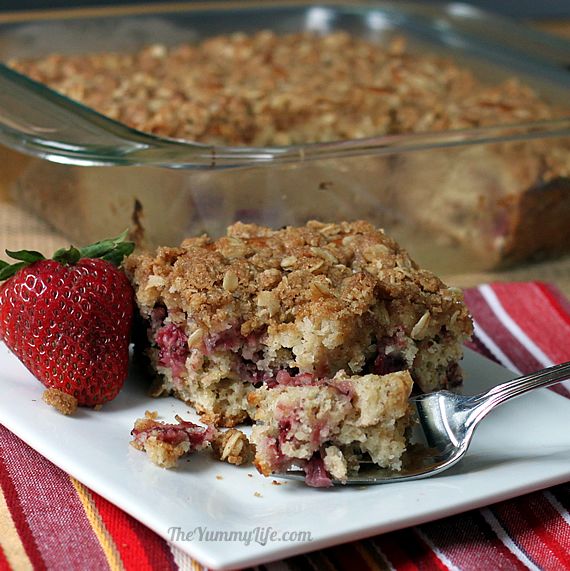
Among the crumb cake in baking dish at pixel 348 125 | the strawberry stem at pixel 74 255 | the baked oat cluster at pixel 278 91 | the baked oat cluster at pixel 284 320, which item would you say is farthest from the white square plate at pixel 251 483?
the baked oat cluster at pixel 278 91

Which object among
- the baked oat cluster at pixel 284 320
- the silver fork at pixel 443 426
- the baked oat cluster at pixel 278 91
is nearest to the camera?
the silver fork at pixel 443 426

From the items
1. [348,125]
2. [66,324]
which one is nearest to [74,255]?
[66,324]

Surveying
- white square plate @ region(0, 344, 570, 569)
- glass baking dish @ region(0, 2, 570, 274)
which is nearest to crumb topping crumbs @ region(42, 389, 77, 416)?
white square plate @ region(0, 344, 570, 569)

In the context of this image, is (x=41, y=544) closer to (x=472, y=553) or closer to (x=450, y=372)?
(x=472, y=553)

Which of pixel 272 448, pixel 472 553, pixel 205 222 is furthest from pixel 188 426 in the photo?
pixel 205 222

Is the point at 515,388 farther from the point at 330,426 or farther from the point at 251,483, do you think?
the point at 251,483
